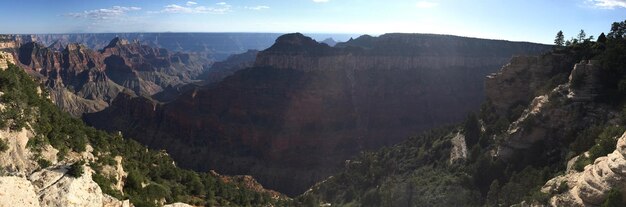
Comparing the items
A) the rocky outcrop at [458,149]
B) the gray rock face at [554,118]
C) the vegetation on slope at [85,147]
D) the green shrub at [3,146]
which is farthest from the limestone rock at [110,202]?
the rocky outcrop at [458,149]

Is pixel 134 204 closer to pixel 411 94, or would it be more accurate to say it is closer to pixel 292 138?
pixel 292 138

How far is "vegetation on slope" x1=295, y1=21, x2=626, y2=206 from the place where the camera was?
46.8 m

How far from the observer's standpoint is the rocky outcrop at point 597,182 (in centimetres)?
3192

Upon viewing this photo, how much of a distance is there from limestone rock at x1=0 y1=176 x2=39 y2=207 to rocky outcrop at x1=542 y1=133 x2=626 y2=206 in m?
33.5

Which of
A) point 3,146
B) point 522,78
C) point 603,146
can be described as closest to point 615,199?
point 603,146

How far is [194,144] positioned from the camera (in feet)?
457

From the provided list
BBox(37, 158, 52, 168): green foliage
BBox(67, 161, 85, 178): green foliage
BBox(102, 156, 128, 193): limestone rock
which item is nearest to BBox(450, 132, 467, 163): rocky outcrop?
BBox(102, 156, 128, 193): limestone rock

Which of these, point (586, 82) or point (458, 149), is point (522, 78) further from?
point (586, 82)

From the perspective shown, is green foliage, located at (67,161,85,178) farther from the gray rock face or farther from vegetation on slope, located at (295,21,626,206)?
the gray rock face

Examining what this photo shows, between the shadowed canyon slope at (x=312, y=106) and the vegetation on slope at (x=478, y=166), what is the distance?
1426 inches

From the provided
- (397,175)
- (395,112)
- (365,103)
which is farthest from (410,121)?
(397,175)

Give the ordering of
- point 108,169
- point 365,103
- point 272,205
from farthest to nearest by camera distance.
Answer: point 365,103, point 272,205, point 108,169

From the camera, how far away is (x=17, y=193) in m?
24.0

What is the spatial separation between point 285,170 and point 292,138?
10556 millimetres
